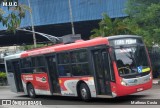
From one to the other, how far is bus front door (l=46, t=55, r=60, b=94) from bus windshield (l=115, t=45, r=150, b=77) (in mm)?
4817

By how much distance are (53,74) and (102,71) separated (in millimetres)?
4447

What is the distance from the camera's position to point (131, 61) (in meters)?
15.4

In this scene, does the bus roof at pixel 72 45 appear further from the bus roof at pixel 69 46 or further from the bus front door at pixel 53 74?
the bus front door at pixel 53 74

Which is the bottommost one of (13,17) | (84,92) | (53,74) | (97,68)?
(84,92)

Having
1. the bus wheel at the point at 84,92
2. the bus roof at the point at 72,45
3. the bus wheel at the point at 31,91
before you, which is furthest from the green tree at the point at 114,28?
the bus wheel at the point at 84,92

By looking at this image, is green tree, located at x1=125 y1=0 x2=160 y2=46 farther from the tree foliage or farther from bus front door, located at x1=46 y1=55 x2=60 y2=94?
bus front door, located at x1=46 y1=55 x2=60 y2=94

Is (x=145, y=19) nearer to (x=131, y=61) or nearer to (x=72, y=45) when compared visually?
(x=72, y=45)

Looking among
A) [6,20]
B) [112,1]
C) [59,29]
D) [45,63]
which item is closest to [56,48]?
[45,63]

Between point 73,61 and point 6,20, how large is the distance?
30.5 ft

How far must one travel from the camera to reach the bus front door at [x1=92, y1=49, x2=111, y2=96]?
15367 millimetres

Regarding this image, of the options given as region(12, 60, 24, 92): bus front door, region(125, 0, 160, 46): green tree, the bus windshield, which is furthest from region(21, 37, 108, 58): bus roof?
region(125, 0, 160, 46): green tree

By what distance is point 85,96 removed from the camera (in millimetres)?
16844

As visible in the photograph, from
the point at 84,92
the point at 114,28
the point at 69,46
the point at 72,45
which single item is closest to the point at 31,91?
the point at 69,46

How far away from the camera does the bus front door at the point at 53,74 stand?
63.1 ft
